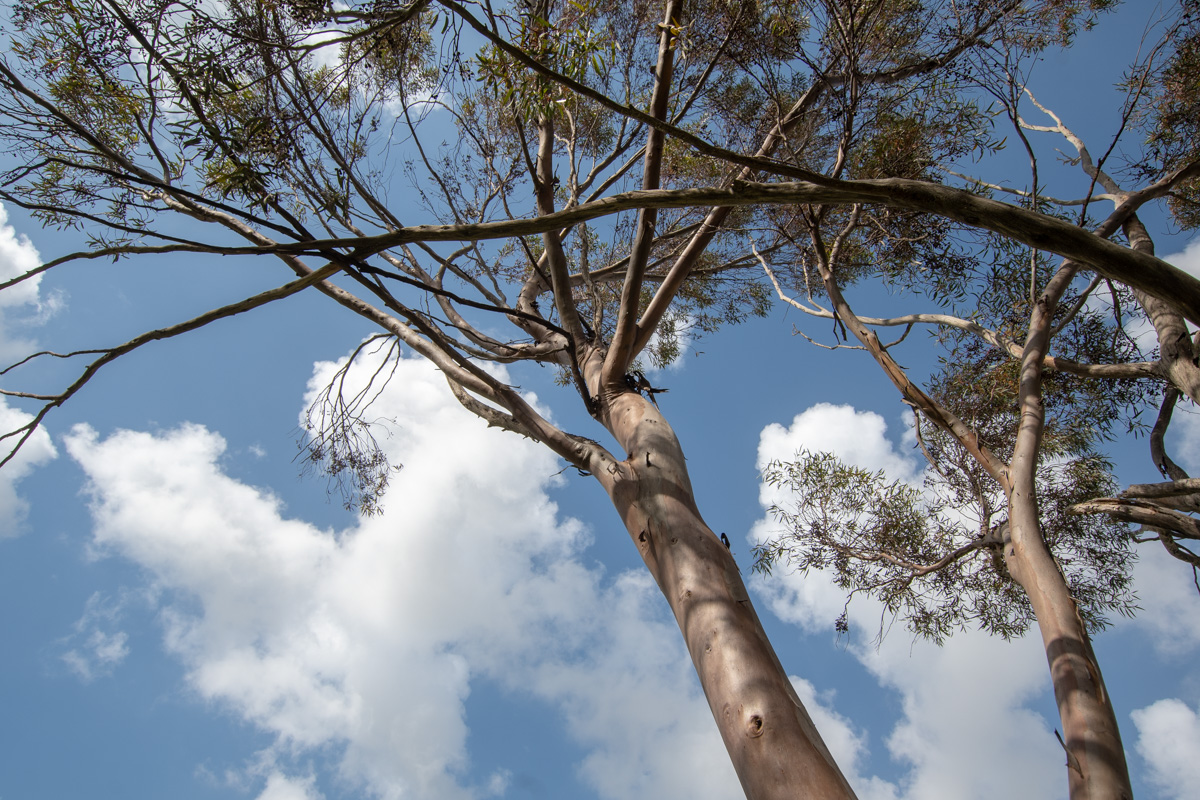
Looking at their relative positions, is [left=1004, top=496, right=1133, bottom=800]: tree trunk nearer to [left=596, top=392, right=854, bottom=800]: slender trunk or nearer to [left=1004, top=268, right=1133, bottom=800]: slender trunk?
[left=1004, top=268, right=1133, bottom=800]: slender trunk

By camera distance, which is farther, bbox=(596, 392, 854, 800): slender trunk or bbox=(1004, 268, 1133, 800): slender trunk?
bbox=(1004, 268, 1133, 800): slender trunk

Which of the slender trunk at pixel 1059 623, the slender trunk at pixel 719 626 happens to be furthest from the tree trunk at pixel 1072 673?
the slender trunk at pixel 719 626

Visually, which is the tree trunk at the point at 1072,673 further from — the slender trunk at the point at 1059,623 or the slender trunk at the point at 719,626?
the slender trunk at the point at 719,626

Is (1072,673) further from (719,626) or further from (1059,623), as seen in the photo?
(719,626)

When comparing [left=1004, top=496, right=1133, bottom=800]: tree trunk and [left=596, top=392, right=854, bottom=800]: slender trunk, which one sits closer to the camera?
[left=596, top=392, right=854, bottom=800]: slender trunk

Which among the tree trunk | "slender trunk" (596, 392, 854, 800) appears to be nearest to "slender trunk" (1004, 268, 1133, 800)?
the tree trunk

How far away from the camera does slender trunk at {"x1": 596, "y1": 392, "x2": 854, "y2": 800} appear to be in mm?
1434

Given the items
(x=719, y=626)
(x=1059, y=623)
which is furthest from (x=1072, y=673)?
(x=719, y=626)

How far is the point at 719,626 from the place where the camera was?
1790 millimetres

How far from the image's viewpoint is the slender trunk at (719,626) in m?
1.43

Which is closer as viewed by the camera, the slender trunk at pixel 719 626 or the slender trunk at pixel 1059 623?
the slender trunk at pixel 719 626

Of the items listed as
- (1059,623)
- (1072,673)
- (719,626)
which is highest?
(719,626)

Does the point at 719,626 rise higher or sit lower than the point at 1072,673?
higher

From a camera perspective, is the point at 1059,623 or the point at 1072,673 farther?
the point at 1059,623
